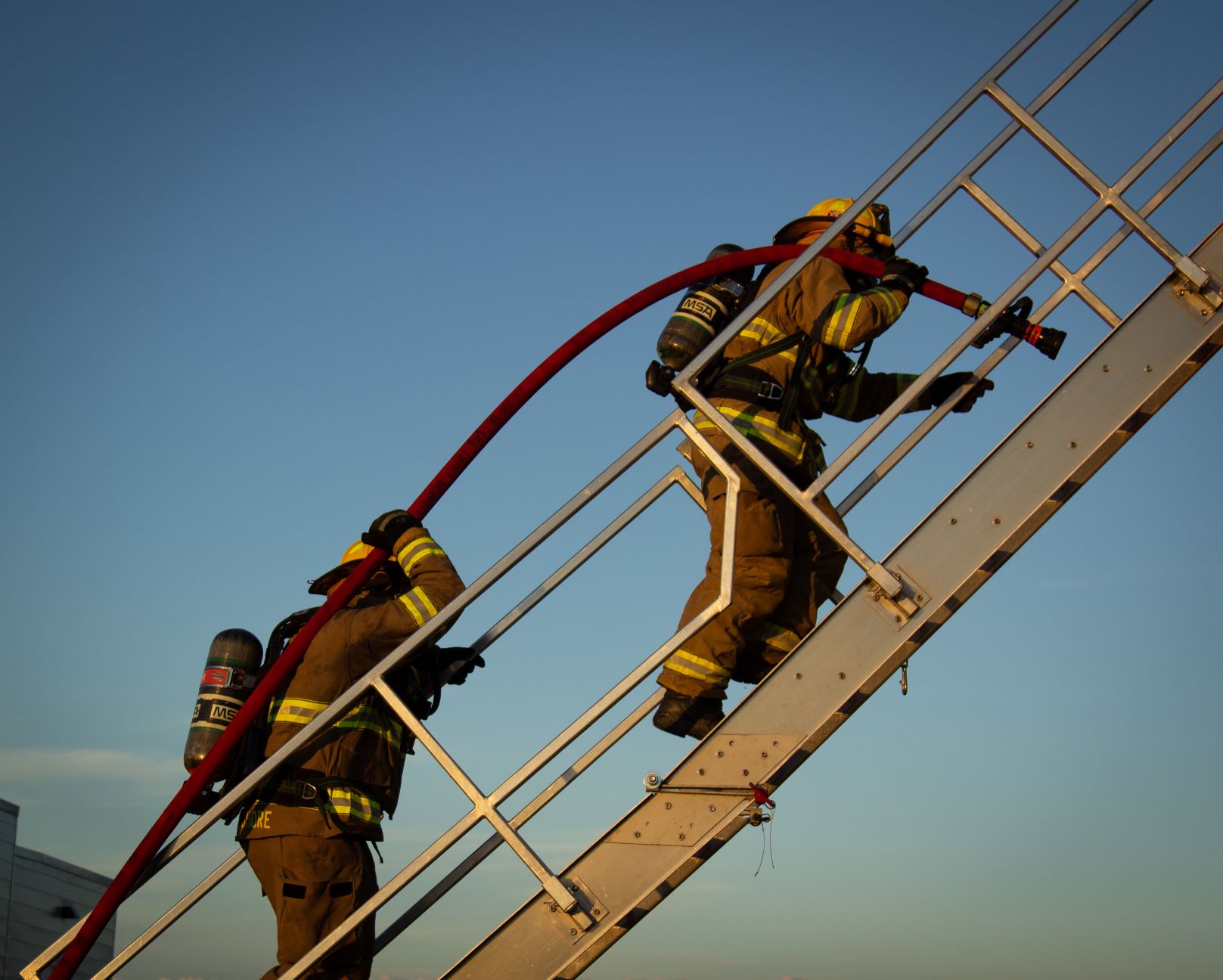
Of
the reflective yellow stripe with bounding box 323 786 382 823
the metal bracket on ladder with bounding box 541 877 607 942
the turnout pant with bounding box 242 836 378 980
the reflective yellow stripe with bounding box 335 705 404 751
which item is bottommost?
the metal bracket on ladder with bounding box 541 877 607 942

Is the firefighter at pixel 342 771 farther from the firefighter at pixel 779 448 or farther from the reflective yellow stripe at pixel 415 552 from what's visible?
the firefighter at pixel 779 448

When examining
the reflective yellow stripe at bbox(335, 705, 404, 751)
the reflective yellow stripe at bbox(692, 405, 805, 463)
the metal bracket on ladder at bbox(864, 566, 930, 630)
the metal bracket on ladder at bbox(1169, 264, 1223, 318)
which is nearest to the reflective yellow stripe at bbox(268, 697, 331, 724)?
the reflective yellow stripe at bbox(335, 705, 404, 751)

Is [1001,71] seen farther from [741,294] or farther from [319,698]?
[319,698]

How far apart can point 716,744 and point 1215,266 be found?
2.50 metres

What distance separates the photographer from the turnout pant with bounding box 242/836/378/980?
5.13 m

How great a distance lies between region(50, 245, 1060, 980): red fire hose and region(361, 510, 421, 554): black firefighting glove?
0.03 m

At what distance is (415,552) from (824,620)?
70.1 inches

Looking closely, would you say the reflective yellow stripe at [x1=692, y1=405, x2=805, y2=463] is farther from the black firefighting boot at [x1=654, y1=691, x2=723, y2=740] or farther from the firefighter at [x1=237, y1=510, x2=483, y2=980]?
the firefighter at [x1=237, y1=510, x2=483, y2=980]

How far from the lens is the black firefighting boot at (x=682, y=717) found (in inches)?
199

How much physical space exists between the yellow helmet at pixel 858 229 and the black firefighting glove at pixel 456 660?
7.70ft

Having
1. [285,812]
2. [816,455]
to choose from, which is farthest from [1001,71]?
[285,812]

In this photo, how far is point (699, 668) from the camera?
508 cm

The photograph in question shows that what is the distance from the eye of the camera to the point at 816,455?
18.4ft

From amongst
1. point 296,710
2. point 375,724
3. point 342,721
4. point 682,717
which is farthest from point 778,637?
point 296,710
